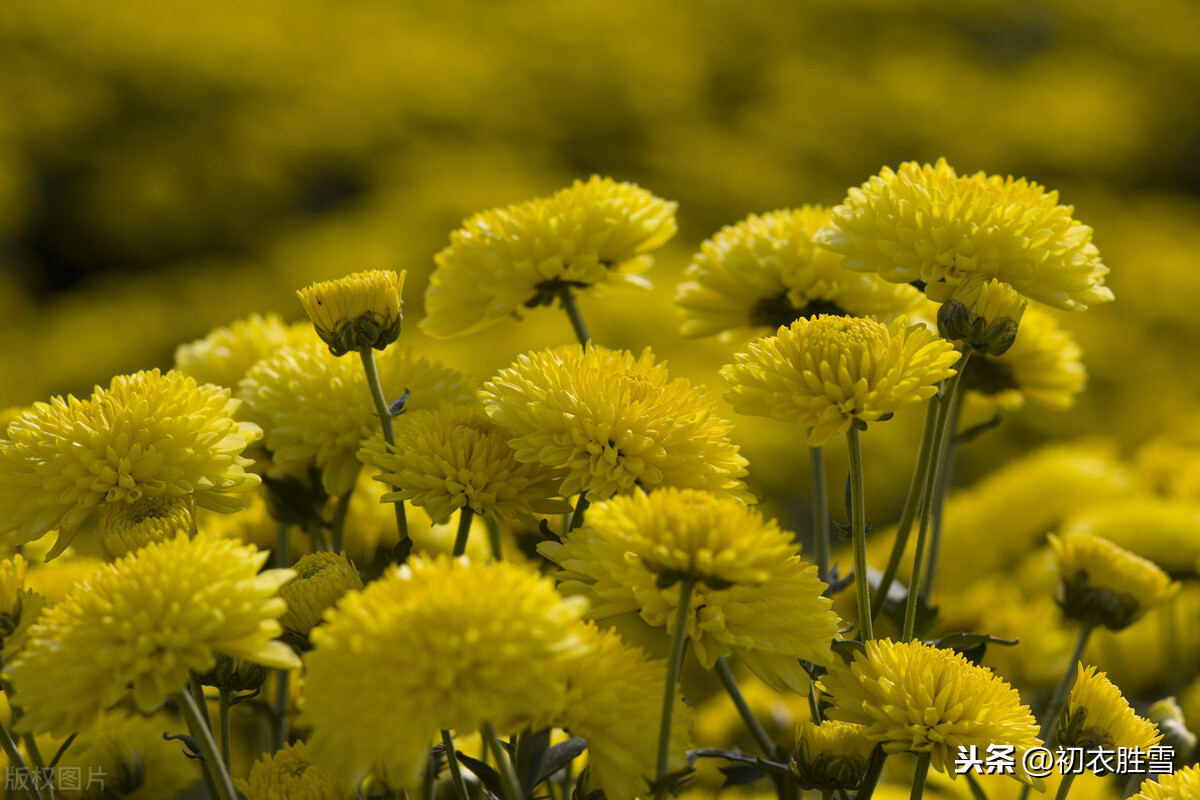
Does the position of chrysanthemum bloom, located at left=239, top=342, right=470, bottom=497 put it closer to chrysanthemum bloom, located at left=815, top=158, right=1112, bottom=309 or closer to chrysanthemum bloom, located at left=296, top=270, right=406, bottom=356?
chrysanthemum bloom, located at left=296, top=270, right=406, bottom=356

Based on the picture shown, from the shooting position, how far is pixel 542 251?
725 millimetres

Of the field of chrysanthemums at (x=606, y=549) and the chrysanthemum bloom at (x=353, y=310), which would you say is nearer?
the field of chrysanthemums at (x=606, y=549)

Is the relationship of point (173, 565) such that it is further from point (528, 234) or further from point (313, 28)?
point (313, 28)

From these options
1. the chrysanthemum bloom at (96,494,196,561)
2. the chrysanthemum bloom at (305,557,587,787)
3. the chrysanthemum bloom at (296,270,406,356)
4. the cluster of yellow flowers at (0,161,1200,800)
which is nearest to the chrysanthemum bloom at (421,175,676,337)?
the cluster of yellow flowers at (0,161,1200,800)

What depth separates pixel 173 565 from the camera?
0.43m

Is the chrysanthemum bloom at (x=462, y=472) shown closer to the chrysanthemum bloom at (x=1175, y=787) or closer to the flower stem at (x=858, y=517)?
the flower stem at (x=858, y=517)

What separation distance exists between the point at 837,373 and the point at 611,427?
0.38 ft

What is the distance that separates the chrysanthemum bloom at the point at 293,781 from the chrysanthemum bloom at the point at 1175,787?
1.30ft

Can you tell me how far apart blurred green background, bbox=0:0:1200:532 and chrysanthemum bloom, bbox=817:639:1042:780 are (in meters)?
1.79

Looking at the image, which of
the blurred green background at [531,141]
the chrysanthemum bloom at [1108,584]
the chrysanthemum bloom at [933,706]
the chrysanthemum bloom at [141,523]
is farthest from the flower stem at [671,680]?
the blurred green background at [531,141]

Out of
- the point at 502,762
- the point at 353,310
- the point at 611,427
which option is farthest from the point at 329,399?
the point at 502,762

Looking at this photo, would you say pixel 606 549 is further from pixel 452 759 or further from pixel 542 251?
pixel 542 251

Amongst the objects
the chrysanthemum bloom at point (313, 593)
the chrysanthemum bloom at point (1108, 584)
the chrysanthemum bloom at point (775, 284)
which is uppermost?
the chrysanthemum bloom at point (775, 284)

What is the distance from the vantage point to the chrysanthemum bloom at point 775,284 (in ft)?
2.46
